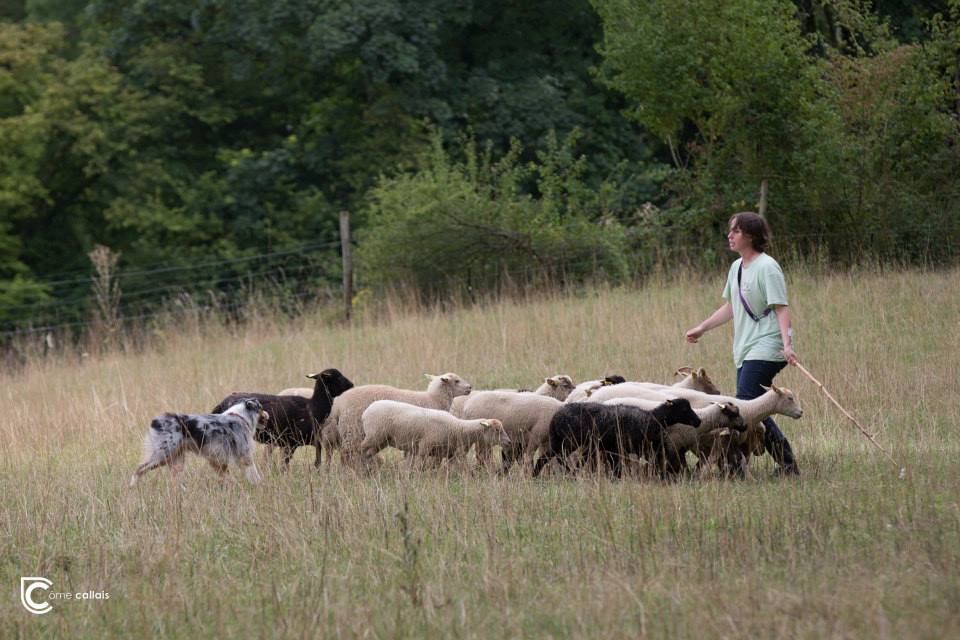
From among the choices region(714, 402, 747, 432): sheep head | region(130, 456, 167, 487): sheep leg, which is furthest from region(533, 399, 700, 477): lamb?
region(130, 456, 167, 487): sheep leg

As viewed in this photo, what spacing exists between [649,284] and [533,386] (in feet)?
19.7

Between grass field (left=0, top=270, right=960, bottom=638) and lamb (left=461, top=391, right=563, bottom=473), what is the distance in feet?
1.87

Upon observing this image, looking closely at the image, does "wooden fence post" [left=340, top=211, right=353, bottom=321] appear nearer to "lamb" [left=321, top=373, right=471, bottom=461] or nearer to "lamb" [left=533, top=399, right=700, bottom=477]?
"lamb" [left=321, top=373, right=471, bottom=461]

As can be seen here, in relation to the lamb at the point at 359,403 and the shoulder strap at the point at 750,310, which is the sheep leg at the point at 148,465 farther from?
the shoulder strap at the point at 750,310

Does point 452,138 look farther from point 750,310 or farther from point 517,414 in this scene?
point 750,310

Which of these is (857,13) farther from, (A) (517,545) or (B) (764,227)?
(A) (517,545)

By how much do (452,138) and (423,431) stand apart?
68.3 ft

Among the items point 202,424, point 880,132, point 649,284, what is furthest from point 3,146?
point 202,424

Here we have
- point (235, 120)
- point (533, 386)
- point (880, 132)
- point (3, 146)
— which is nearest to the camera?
point (533, 386)

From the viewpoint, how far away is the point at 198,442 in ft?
33.0

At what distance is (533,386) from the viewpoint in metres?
15.6

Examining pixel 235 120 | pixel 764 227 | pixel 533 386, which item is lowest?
pixel 533 386
